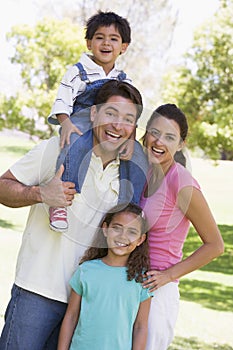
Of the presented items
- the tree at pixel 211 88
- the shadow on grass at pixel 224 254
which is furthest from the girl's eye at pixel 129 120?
the shadow on grass at pixel 224 254

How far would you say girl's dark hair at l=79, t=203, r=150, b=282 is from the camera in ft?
9.32

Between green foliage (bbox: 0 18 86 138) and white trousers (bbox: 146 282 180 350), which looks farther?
green foliage (bbox: 0 18 86 138)

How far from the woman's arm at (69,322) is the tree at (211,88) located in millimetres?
10152

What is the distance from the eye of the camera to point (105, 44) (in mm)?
3539

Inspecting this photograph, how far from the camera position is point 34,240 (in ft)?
9.44

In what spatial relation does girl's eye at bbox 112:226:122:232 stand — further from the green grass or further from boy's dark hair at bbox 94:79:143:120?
the green grass

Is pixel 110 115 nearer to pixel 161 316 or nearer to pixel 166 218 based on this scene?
pixel 166 218

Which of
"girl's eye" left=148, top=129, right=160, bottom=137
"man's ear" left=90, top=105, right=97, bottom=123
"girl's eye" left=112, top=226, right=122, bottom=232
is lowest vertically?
"girl's eye" left=112, top=226, right=122, bottom=232

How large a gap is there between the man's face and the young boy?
0.06m

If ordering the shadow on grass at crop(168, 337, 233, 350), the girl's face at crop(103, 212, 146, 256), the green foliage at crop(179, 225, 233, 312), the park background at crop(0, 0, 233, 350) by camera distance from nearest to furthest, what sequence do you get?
the girl's face at crop(103, 212, 146, 256) < the shadow on grass at crop(168, 337, 233, 350) < the park background at crop(0, 0, 233, 350) < the green foliage at crop(179, 225, 233, 312)

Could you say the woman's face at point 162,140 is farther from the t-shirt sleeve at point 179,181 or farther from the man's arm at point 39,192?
the man's arm at point 39,192

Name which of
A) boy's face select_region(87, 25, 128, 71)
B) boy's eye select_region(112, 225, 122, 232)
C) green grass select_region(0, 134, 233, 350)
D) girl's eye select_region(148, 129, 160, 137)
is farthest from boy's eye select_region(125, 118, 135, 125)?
green grass select_region(0, 134, 233, 350)

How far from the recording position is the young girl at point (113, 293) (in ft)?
9.23

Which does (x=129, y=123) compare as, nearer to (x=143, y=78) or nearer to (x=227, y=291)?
(x=227, y=291)
